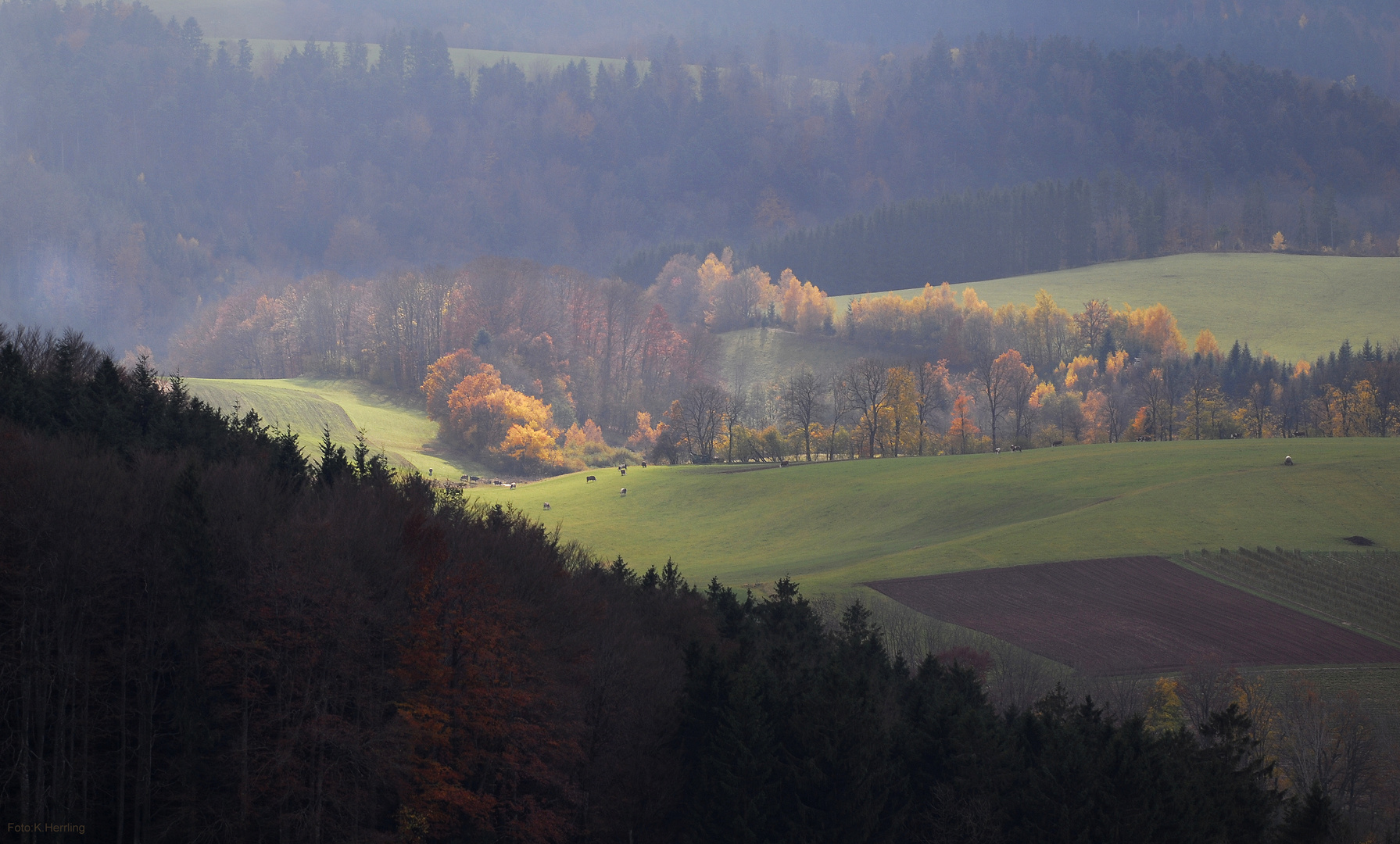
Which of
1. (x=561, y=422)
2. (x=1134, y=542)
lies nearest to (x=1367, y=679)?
(x=1134, y=542)

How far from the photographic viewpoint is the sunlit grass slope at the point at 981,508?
241 feet

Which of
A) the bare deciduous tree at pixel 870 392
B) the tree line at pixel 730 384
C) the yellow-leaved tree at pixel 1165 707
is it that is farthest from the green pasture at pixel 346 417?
the yellow-leaved tree at pixel 1165 707

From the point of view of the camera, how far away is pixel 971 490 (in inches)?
3536

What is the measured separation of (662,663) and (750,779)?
317 inches

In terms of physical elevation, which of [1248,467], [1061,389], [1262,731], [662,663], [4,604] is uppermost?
[1061,389]

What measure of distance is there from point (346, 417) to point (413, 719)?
11112 cm

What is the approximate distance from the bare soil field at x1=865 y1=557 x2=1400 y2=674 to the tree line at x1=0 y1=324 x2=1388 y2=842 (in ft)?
42.1

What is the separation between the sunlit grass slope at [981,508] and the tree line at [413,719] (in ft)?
96.8

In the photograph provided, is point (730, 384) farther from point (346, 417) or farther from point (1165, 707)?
point (1165, 707)

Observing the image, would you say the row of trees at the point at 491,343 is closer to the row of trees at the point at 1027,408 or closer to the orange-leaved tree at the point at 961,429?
the row of trees at the point at 1027,408

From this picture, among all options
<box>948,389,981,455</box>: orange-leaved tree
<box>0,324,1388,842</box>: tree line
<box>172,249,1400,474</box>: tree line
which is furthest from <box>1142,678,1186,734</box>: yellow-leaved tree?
<box>172,249,1400,474</box>: tree line

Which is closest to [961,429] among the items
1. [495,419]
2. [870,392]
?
[870,392]

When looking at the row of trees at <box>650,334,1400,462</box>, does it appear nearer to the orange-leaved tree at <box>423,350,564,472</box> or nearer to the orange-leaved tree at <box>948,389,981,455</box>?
the orange-leaved tree at <box>948,389,981,455</box>

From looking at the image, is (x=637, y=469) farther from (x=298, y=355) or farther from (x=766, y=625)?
(x=298, y=355)
